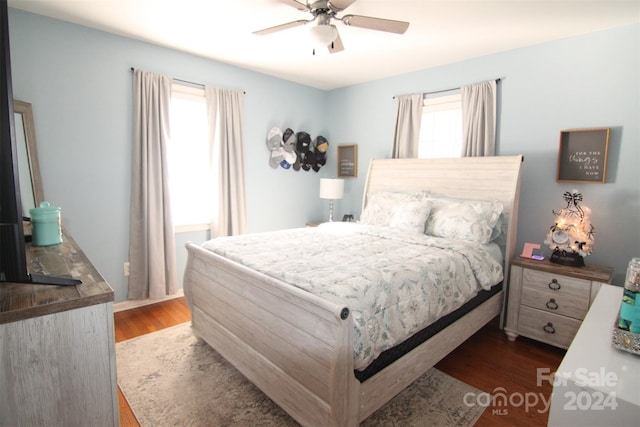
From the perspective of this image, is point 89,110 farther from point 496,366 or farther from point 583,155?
point 583,155

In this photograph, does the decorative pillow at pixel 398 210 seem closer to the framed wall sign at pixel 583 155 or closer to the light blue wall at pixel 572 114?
the light blue wall at pixel 572 114

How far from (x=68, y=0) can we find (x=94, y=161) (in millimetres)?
1237

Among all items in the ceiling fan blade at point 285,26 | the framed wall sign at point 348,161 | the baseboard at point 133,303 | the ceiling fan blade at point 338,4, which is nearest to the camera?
the ceiling fan blade at point 338,4

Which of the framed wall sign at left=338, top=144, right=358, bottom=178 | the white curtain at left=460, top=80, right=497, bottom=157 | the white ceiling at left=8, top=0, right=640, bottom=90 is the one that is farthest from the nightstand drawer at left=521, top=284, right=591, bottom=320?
the framed wall sign at left=338, top=144, right=358, bottom=178

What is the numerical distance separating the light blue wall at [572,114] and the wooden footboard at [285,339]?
254cm

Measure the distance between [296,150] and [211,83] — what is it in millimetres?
1381

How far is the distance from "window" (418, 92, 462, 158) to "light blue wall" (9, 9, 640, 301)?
203 mm

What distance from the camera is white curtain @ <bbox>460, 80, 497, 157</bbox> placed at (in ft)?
10.5

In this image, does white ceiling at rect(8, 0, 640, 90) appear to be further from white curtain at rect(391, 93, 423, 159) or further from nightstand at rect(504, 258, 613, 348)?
nightstand at rect(504, 258, 613, 348)

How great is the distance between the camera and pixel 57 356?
88 centimetres

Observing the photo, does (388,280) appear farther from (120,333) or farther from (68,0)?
(68,0)

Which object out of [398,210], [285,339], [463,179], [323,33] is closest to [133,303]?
[285,339]

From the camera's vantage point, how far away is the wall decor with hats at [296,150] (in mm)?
4180

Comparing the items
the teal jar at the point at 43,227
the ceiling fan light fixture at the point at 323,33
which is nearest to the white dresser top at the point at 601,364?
the ceiling fan light fixture at the point at 323,33
